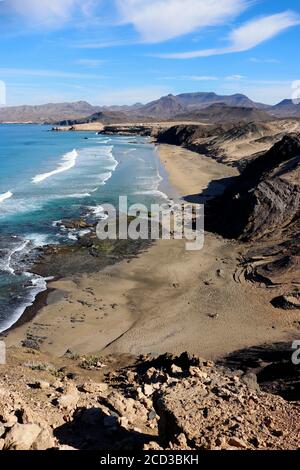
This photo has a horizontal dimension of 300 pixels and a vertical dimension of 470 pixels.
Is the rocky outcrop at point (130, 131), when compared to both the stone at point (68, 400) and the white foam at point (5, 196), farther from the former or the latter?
the stone at point (68, 400)

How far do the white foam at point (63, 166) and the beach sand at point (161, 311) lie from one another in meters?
28.6

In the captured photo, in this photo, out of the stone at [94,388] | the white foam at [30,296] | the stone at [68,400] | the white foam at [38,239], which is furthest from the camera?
the white foam at [38,239]

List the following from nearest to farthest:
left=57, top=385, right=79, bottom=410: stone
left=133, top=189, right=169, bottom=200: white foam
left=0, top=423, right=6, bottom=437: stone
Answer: left=0, top=423, right=6, bottom=437: stone → left=57, top=385, right=79, bottom=410: stone → left=133, top=189, right=169, bottom=200: white foam

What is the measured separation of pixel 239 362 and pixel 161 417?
6.89m

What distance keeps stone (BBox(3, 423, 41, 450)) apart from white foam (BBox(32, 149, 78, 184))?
4427cm

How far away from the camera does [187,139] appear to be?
100 metres

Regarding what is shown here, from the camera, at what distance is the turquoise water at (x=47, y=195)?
23.3m

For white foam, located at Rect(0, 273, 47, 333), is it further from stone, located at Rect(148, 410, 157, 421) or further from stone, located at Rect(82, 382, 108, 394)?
stone, located at Rect(148, 410, 157, 421)

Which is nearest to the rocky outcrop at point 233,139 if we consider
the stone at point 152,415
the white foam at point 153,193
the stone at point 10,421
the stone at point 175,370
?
the white foam at point 153,193

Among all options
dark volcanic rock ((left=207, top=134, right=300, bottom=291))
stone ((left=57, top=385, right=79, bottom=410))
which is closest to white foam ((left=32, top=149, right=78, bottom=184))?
dark volcanic rock ((left=207, top=134, right=300, bottom=291))

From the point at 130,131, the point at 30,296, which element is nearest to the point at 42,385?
the point at 30,296

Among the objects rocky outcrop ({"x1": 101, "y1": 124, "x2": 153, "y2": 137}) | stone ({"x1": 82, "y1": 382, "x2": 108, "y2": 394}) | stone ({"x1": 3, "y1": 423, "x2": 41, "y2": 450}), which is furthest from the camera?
rocky outcrop ({"x1": 101, "y1": 124, "x2": 153, "y2": 137})

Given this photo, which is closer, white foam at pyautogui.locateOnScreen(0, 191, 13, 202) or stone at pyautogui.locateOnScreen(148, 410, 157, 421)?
stone at pyautogui.locateOnScreen(148, 410, 157, 421)

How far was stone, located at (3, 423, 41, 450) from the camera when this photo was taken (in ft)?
24.7
